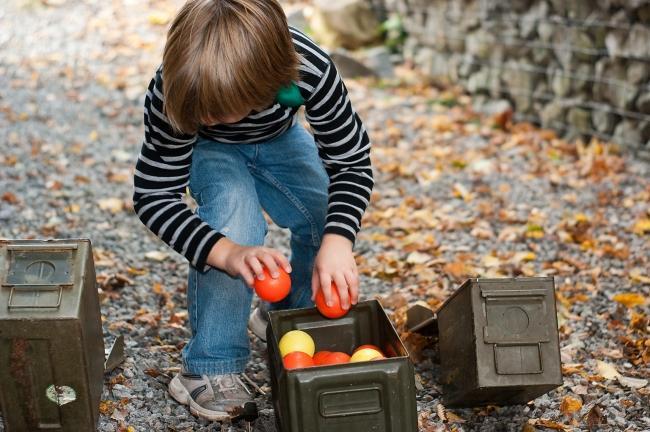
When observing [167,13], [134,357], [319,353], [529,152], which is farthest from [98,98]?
[319,353]

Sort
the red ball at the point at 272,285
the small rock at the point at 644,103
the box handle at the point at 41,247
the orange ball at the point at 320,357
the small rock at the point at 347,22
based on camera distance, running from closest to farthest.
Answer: the box handle at the point at 41,247 < the red ball at the point at 272,285 < the orange ball at the point at 320,357 < the small rock at the point at 644,103 < the small rock at the point at 347,22

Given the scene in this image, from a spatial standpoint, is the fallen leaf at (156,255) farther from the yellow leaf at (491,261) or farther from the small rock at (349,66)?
the small rock at (349,66)

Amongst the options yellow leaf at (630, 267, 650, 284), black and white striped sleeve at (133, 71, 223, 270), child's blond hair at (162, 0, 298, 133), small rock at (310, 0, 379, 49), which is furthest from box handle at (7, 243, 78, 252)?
small rock at (310, 0, 379, 49)

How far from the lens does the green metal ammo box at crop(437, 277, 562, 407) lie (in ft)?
7.89

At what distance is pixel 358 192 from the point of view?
267cm

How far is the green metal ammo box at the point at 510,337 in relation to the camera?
2406mm

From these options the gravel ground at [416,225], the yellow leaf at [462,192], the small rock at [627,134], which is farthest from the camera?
Answer: the small rock at [627,134]

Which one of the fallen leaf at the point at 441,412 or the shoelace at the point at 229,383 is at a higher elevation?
the shoelace at the point at 229,383

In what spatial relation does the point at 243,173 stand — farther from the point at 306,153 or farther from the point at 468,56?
the point at 468,56

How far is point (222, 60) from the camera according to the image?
2113 mm

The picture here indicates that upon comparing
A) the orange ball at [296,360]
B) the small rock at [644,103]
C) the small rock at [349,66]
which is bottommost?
the orange ball at [296,360]

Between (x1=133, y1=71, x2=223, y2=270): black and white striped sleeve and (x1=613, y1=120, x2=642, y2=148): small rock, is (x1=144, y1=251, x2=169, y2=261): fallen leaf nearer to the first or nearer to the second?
(x1=133, y1=71, x2=223, y2=270): black and white striped sleeve

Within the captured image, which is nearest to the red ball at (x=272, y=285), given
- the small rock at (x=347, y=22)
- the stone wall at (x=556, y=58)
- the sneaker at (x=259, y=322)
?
the sneaker at (x=259, y=322)

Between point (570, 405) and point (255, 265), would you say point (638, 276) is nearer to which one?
point (570, 405)
